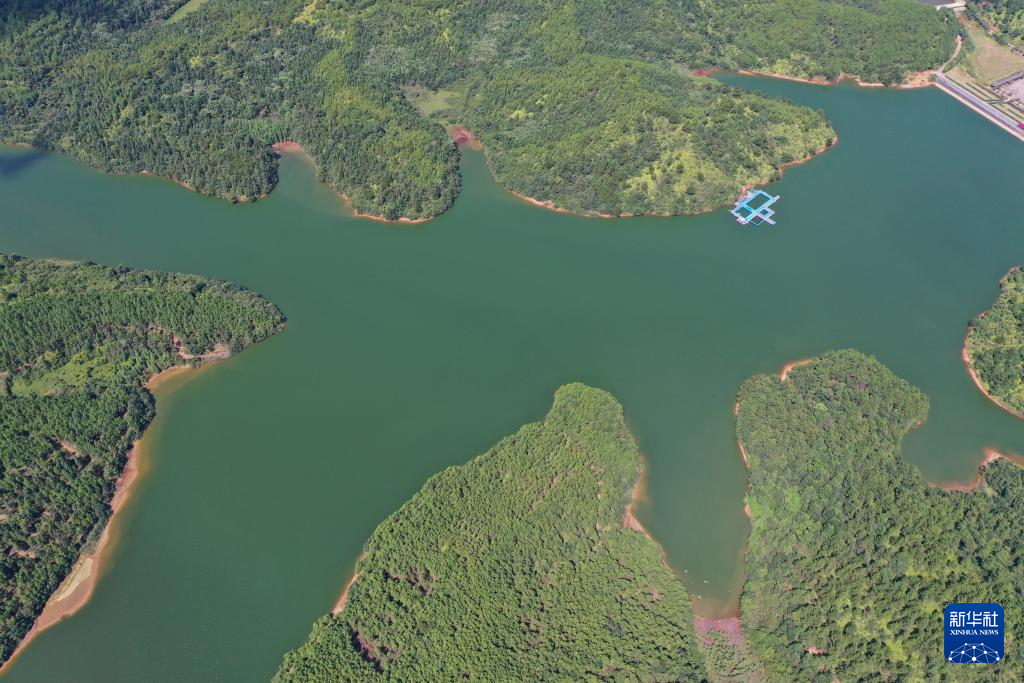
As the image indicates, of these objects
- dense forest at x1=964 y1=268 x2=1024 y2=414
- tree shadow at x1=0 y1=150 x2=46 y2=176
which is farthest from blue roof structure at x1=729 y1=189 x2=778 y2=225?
tree shadow at x1=0 y1=150 x2=46 y2=176

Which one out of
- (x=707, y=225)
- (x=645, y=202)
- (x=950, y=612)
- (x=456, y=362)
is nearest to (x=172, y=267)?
(x=456, y=362)

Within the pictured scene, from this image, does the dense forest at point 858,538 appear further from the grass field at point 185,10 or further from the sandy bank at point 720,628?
the grass field at point 185,10

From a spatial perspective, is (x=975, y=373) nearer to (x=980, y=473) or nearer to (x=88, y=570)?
(x=980, y=473)

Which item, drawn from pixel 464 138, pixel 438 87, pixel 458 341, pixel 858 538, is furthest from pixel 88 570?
pixel 438 87

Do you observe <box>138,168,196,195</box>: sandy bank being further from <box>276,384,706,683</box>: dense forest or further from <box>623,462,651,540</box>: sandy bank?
<box>623,462,651,540</box>: sandy bank

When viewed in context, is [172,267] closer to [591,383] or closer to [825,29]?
[591,383]

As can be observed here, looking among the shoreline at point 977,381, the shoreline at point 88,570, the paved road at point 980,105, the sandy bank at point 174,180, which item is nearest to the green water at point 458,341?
the shoreline at point 977,381
